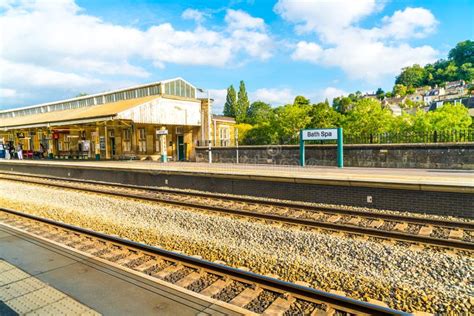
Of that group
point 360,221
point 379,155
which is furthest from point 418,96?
point 360,221

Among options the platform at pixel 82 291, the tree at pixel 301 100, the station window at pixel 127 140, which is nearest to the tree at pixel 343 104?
the tree at pixel 301 100

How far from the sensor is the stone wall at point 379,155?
45.3ft

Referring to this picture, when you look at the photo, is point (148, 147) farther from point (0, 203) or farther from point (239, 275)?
point (239, 275)

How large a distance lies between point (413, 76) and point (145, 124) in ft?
640

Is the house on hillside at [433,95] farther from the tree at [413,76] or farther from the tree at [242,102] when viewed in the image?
the tree at [242,102]

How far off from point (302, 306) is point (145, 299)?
7.08ft

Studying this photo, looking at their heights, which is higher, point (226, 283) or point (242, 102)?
point (242, 102)

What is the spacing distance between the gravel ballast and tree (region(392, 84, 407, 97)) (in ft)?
608

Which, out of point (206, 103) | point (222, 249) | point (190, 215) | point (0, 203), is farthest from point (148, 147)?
point (222, 249)

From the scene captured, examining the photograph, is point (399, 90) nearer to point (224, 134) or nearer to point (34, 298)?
point (224, 134)

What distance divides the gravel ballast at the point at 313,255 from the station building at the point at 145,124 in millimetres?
15239

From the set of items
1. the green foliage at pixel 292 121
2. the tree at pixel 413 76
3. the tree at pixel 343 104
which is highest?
the tree at pixel 413 76

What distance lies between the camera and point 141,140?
3025cm

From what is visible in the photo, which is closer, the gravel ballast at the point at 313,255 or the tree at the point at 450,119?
the gravel ballast at the point at 313,255
